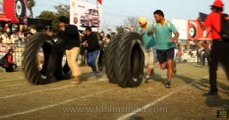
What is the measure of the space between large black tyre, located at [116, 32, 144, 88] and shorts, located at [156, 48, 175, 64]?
755 millimetres

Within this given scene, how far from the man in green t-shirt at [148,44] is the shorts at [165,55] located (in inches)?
33.1

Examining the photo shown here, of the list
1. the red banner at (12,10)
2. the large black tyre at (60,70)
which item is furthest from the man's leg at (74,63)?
the red banner at (12,10)

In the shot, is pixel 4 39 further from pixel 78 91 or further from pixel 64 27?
pixel 78 91

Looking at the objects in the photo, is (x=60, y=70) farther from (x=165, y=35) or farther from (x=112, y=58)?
(x=165, y=35)

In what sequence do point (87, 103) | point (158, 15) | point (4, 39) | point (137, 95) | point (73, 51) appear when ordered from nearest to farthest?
point (87, 103)
point (137, 95)
point (158, 15)
point (73, 51)
point (4, 39)

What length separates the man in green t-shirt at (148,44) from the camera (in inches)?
462

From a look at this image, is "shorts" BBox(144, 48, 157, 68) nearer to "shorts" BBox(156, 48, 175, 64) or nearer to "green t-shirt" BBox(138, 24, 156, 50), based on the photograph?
"green t-shirt" BBox(138, 24, 156, 50)

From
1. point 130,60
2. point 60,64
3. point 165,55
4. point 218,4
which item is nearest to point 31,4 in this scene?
point 60,64

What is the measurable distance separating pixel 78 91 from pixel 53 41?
312 cm

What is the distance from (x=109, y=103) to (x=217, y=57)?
8.10ft

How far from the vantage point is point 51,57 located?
12.3m

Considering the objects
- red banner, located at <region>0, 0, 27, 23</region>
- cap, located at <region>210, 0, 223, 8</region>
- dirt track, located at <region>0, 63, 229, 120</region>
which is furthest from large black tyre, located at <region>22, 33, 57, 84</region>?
red banner, located at <region>0, 0, 27, 23</region>

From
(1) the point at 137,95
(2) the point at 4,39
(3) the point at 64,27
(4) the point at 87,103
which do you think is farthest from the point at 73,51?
(2) the point at 4,39

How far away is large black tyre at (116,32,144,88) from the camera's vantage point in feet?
33.2
